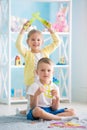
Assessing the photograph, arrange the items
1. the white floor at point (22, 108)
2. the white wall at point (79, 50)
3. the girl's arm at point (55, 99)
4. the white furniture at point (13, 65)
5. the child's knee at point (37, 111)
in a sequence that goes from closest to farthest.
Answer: the child's knee at point (37, 111) → the girl's arm at point (55, 99) → the white floor at point (22, 108) → the white furniture at point (13, 65) → the white wall at point (79, 50)

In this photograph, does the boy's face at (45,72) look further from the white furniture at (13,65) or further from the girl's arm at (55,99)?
the white furniture at (13,65)

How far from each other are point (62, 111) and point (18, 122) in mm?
364

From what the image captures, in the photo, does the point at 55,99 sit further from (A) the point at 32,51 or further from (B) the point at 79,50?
(B) the point at 79,50

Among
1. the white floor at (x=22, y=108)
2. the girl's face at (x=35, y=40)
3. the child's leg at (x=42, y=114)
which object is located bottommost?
the white floor at (x=22, y=108)

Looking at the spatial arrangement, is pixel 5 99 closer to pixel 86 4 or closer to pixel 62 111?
pixel 62 111

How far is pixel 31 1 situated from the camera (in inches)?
141

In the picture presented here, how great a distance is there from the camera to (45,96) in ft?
7.88

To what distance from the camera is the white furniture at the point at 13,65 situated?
3.35 m

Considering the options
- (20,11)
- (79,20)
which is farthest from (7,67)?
(79,20)

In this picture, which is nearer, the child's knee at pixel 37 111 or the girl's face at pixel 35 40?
the child's knee at pixel 37 111

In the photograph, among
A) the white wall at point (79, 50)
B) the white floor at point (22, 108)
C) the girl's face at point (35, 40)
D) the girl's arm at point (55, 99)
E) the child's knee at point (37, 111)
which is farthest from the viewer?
the white wall at point (79, 50)

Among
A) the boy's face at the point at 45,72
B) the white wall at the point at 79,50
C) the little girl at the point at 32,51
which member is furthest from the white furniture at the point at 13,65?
the boy's face at the point at 45,72

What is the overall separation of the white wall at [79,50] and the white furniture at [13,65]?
0.10m

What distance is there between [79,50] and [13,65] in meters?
0.79
